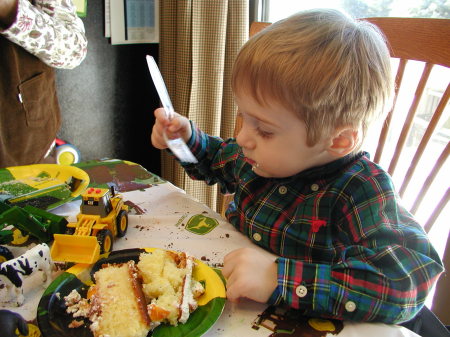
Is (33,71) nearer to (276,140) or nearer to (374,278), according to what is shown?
(276,140)

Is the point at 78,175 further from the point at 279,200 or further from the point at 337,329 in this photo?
the point at 337,329

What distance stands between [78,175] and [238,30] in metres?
1.01

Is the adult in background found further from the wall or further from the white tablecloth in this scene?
the white tablecloth

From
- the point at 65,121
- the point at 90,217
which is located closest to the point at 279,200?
the point at 90,217

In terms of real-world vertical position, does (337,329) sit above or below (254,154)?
below

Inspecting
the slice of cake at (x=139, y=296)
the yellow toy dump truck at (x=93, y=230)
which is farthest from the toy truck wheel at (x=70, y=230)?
the slice of cake at (x=139, y=296)

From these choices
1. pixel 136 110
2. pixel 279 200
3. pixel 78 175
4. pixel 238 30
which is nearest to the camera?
pixel 279 200

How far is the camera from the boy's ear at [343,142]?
692mm

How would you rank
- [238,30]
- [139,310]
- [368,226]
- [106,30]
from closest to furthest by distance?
[139,310] → [368,226] → [238,30] → [106,30]

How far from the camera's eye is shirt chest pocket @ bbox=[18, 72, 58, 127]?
1.43 m

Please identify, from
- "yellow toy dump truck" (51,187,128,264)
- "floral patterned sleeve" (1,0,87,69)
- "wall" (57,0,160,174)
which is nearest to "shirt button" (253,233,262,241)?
"yellow toy dump truck" (51,187,128,264)

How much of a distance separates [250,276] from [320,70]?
0.33 m

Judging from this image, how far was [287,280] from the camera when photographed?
582 millimetres

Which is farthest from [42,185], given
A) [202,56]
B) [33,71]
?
[202,56]
